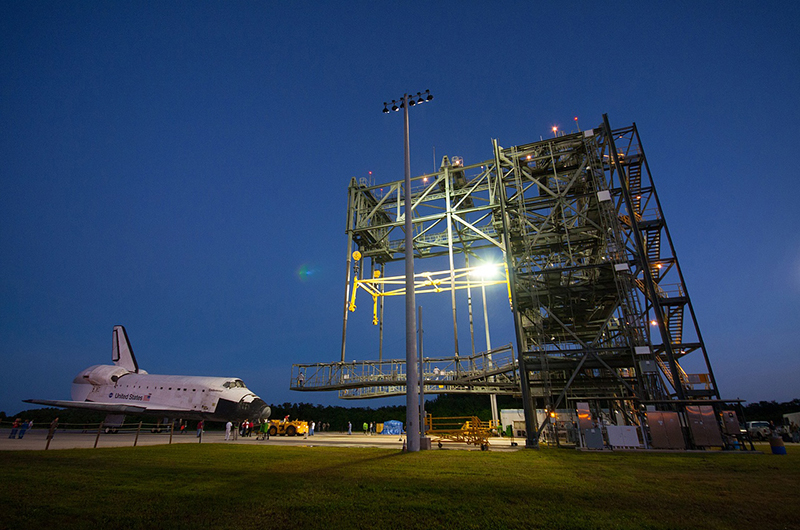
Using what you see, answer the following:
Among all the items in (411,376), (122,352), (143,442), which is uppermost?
(122,352)

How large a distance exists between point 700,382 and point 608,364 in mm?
7271

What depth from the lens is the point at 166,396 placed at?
3102 centimetres

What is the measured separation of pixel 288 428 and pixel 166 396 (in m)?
10.7

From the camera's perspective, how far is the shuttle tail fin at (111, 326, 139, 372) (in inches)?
1538

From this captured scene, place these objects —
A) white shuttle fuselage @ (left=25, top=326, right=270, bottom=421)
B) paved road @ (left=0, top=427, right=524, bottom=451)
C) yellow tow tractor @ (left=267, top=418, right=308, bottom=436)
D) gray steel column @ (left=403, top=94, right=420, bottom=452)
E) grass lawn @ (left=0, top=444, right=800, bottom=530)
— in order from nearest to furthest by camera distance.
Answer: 1. grass lawn @ (left=0, top=444, right=800, bottom=530)
2. gray steel column @ (left=403, top=94, right=420, bottom=452)
3. paved road @ (left=0, top=427, right=524, bottom=451)
4. white shuttle fuselage @ (left=25, top=326, right=270, bottom=421)
5. yellow tow tractor @ (left=267, top=418, right=308, bottom=436)

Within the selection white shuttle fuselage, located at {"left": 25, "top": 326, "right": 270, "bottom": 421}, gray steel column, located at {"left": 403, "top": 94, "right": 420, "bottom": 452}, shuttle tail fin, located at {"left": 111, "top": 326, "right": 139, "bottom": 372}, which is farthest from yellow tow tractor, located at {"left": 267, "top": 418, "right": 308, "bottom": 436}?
gray steel column, located at {"left": 403, "top": 94, "right": 420, "bottom": 452}

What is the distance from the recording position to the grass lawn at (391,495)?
4.85 m

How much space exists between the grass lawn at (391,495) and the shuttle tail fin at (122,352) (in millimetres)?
34323

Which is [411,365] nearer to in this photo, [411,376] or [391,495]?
[411,376]

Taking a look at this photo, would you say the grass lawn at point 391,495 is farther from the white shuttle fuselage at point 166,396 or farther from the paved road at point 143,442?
the white shuttle fuselage at point 166,396

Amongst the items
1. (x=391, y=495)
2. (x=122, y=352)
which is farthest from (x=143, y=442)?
(x=122, y=352)

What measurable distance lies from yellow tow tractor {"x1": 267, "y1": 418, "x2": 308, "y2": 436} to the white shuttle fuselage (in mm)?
1829

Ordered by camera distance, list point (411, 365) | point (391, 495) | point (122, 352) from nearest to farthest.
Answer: point (391, 495) < point (411, 365) < point (122, 352)

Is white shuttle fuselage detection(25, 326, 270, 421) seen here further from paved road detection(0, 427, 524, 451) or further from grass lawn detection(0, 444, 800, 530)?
grass lawn detection(0, 444, 800, 530)
